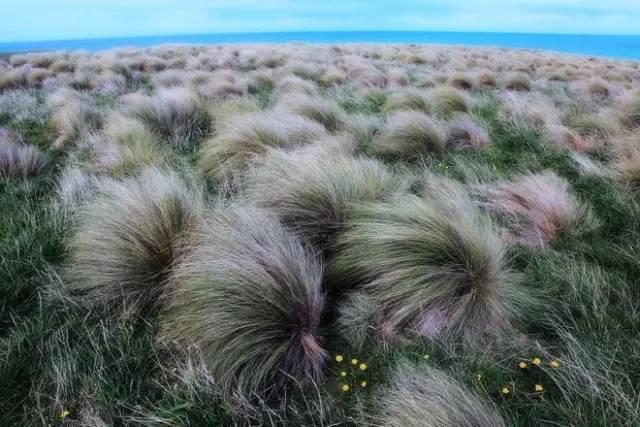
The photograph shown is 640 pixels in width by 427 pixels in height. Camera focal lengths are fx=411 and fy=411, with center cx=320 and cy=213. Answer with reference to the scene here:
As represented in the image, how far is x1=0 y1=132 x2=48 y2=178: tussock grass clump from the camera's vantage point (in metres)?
4.18

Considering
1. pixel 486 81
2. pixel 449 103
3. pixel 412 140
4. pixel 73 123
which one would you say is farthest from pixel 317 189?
pixel 486 81

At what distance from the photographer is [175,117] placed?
6137 millimetres

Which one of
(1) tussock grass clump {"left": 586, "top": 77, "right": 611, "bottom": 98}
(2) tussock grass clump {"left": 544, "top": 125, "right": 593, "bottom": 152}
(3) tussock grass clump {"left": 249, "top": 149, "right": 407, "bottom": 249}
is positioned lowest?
(1) tussock grass clump {"left": 586, "top": 77, "right": 611, "bottom": 98}

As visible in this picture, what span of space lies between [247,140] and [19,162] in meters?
2.36

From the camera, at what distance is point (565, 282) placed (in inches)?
90.7

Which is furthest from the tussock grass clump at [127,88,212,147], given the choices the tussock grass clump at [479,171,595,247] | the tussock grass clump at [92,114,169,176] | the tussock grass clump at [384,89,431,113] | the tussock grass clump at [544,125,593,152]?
the tussock grass clump at [544,125,593,152]

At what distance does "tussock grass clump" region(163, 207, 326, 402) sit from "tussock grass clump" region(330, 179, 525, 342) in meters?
0.31

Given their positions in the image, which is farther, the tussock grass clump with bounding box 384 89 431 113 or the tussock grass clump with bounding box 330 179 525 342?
the tussock grass clump with bounding box 384 89 431 113

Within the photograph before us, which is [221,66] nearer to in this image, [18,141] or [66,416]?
[18,141]

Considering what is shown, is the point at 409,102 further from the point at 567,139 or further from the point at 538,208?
the point at 538,208

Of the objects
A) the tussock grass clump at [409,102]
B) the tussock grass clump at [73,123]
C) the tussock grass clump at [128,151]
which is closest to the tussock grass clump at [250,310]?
the tussock grass clump at [128,151]

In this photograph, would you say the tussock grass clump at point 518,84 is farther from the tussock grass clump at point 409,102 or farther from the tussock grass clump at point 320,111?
the tussock grass clump at point 320,111

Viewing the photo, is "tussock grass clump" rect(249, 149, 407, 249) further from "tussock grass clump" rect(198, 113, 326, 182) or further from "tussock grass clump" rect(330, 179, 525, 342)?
"tussock grass clump" rect(198, 113, 326, 182)

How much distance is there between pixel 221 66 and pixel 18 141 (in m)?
10.5
